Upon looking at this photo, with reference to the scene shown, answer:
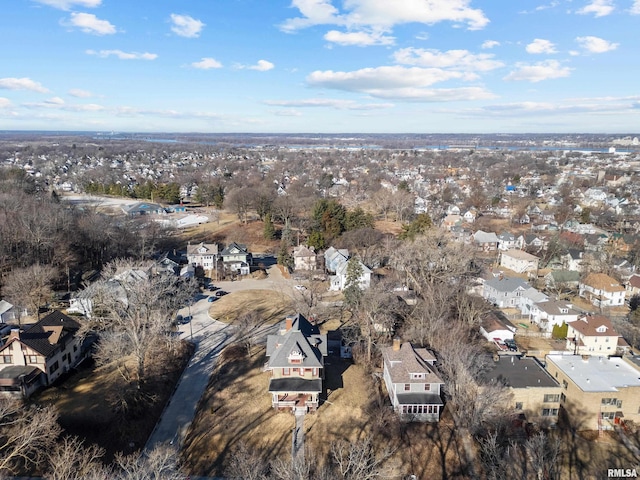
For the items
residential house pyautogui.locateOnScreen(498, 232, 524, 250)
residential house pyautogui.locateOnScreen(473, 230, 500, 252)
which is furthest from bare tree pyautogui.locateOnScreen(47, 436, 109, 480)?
residential house pyautogui.locateOnScreen(498, 232, 524, 250)

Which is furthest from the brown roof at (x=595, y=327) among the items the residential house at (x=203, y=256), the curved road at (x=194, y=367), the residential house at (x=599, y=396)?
the residential house at (x=203, y=256)

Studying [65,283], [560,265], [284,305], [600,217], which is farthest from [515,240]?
[65,283]

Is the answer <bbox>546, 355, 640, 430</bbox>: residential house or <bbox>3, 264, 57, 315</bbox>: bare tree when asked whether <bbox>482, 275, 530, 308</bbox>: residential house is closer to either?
<bbox>546, 355, 640, 430</bbox>: residential house

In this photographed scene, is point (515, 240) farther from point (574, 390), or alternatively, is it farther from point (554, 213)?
point (574, 390)

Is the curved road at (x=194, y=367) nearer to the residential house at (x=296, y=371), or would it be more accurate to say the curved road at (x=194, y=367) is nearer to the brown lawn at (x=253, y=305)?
the brown lawn at (x=253, y=305)

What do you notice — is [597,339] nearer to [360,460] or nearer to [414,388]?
[414,388]

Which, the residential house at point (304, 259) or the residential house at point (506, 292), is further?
the residential house at point (304, 259)
